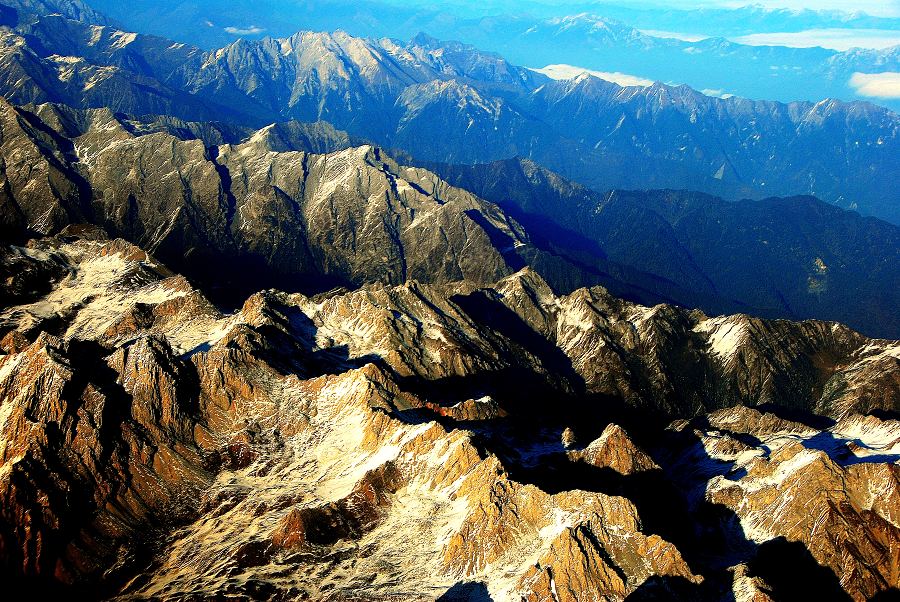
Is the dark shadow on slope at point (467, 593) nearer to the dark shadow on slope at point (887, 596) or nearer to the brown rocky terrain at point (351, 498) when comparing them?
the brown rocky terrain at point (351, 498)

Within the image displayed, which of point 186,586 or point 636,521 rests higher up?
point 636,521

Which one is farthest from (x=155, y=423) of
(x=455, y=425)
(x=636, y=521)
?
(x=636, y=521)

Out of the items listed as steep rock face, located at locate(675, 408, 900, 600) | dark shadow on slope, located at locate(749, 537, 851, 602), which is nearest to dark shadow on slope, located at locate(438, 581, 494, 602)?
steep rock face, located at locate(675, 408, 900, 600)

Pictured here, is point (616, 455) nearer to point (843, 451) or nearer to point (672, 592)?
point (843, 451)

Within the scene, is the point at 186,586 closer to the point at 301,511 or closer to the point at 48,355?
the point at 301,511

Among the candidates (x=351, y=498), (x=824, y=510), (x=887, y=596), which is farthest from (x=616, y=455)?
(x=351, y=498)

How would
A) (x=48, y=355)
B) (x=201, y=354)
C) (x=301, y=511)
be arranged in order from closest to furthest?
(x=301, y=511) → (x=48, y=355) → (x=201, y=354)

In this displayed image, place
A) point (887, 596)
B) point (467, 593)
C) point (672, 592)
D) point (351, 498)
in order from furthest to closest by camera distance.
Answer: point (887, 596) < point (351, 498) < point (467, 593) < point (672, 592)

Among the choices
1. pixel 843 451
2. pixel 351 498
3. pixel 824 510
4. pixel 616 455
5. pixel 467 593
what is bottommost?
pixel 616 455
